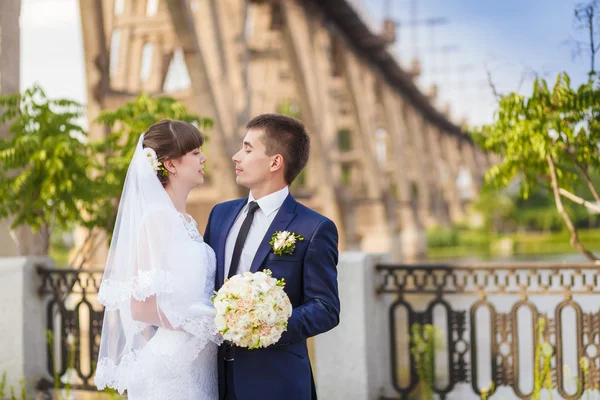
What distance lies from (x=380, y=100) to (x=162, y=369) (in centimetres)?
3572

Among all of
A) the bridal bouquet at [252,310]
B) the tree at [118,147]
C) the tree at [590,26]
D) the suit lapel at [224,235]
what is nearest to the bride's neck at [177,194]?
the suit lapel at [224,235]

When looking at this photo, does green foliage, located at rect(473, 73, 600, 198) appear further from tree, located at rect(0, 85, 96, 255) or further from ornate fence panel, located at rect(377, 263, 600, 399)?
tree, located at rect(0, 85, 96, 255)

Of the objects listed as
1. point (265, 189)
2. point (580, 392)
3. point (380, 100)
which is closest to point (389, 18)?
point (380, 100)

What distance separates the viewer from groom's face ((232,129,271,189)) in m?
2.86

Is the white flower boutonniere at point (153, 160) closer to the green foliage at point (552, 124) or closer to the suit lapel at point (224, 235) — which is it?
the suit lapel at point (224, 235)

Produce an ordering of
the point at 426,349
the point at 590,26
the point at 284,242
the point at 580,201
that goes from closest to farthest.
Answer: the point at 284,242, the point at 590,26, the point at 580,201, the point at 426,349

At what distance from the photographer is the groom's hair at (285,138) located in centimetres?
287

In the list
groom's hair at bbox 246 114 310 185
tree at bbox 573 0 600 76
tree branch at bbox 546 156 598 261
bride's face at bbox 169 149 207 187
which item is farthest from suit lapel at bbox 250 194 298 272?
tree at bbox 573 0 600 76

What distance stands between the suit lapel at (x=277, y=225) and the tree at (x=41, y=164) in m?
4.52

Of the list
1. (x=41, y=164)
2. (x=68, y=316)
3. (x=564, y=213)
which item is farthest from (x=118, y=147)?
(x=564, y=213)

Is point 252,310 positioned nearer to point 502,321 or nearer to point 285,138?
point 285,138

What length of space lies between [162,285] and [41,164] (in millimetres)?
4675

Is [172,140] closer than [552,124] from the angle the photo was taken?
Yes

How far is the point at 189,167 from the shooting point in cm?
318
